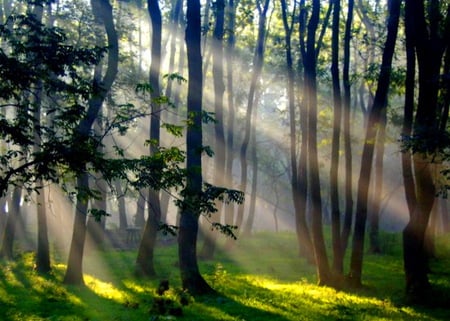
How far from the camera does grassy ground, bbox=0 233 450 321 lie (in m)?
13.2

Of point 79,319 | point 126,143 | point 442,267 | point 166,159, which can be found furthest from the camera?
point 126,143

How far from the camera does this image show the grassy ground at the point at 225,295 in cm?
1323

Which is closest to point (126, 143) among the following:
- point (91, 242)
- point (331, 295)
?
point (91, 242)

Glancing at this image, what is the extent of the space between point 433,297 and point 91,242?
75.0ft

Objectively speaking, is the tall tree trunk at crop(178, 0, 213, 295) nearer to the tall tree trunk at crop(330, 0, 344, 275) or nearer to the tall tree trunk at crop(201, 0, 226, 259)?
the tall tree trunk at crop(330, 0, 344, 275)

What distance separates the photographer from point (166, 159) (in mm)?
9898

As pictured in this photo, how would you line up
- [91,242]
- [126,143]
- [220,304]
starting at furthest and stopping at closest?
[126,143] → [91,242] → [220,304]

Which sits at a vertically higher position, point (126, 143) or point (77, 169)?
point (126, 143)

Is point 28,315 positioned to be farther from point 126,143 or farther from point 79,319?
point 126,143

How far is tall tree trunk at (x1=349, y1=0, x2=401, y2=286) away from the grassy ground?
1226 millimetres

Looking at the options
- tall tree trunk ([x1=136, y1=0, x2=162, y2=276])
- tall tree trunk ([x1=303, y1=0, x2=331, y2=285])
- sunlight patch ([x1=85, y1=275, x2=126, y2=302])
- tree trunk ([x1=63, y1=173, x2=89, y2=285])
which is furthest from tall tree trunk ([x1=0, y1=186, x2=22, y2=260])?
tall tree trunk ([x1=303, y1=0, x2=331, y2=285])

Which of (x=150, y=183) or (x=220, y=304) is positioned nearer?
(x=150, y=183)

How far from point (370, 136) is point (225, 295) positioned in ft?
22.8

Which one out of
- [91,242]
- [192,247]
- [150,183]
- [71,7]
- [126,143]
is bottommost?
[91,242]
